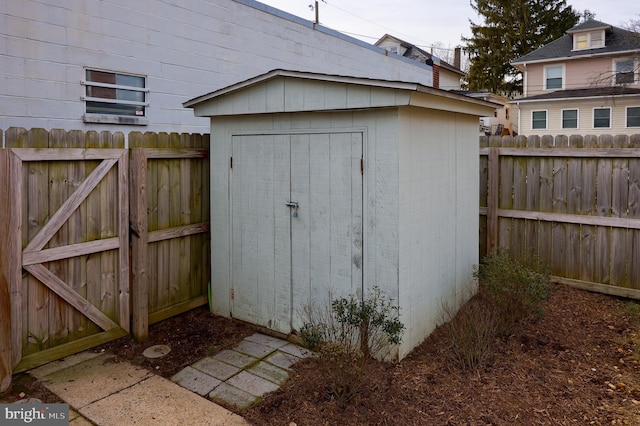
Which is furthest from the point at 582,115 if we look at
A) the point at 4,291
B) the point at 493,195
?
the point at 4,291

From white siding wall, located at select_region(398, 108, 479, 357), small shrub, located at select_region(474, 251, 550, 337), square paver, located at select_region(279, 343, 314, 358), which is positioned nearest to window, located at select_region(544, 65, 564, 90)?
white siding wall, located at select_region(398, 108, 479, 357)

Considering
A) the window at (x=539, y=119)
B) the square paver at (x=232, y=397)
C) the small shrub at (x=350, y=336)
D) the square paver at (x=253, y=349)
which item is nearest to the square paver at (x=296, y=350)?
the square paver at (x=253, y=349)

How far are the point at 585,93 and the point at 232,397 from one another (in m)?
23.8

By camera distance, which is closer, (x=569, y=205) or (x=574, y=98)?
(x=569, y=205)

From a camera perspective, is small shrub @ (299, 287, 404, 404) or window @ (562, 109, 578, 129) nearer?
small shrub @ (299, 287, 404, 404)

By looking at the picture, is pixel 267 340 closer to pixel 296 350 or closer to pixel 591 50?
pixel 296 350

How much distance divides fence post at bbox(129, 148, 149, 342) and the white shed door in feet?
Answer: 2.96

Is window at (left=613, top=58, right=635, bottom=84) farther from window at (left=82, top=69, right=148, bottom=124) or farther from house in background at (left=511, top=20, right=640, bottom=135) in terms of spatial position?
window at (left=82, top=69, right=148, bottom=124)

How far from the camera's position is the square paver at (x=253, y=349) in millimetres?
4285

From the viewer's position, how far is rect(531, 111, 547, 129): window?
77.2ft

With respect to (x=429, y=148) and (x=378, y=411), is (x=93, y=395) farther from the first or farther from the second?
(x=429, y=148)

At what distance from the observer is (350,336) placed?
3975 mm

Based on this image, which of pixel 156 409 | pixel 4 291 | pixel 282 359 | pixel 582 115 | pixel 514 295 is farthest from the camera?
pixel 582 115

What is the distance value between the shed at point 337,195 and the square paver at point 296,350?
186 millimetres
